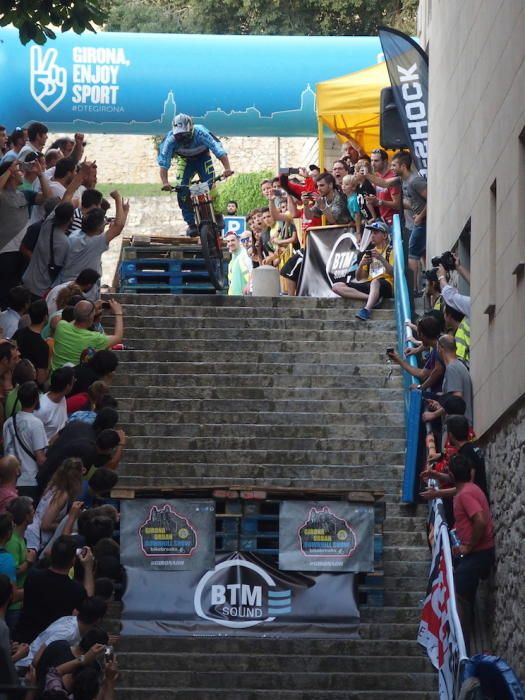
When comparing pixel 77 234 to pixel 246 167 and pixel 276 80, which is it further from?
pixel 246 167

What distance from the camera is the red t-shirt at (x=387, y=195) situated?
66.8 feet

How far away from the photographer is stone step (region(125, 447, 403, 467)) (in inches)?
608

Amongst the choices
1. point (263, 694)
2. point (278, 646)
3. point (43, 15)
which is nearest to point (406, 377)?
point (278, 646)

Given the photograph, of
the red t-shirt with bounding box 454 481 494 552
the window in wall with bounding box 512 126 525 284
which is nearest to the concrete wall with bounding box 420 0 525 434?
the window in wall with bounding box 512 126 525 284

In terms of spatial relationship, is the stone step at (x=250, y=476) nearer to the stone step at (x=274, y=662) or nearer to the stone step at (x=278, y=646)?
the stone step at (x=278, y=646)

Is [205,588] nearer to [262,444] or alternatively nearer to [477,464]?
[477,464]

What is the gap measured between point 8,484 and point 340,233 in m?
9.60

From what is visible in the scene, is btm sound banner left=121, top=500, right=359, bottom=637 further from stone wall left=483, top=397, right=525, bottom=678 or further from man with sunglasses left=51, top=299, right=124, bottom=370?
man with sunglasses left=51, top=299, right=124, bottom=370

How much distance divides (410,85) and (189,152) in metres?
2.99

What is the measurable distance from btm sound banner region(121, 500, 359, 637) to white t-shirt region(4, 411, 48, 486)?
1.06 m

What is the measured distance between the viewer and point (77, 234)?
16.7 meters

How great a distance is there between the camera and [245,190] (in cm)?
5641

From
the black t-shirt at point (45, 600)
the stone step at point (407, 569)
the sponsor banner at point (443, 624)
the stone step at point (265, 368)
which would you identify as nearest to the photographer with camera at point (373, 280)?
the stone step at point (265, 368)

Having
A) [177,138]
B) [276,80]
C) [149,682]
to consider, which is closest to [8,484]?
[149,682]
